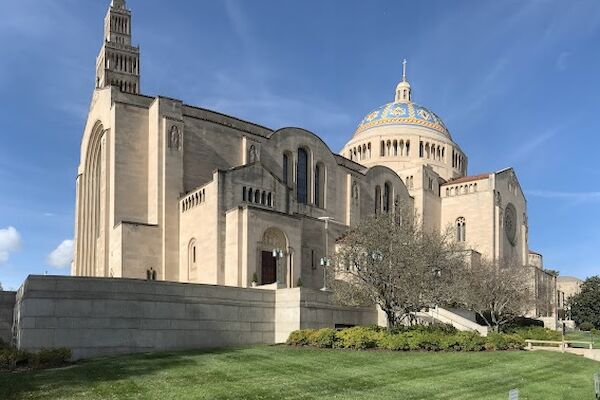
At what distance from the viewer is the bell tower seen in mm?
78750

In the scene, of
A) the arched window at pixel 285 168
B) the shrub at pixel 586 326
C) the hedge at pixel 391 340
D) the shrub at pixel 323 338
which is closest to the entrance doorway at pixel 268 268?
the arched window at pixel 285 168

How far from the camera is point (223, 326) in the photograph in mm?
28391

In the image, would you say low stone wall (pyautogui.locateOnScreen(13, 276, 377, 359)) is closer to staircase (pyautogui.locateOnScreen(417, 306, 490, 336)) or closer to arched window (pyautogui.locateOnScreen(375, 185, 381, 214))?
staircase (pyautogui.locateOnScreen(417, 306, 490, 336))

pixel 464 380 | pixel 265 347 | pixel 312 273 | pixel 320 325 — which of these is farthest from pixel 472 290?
pixel 464 380

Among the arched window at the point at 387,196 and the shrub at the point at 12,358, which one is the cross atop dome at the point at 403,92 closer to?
the arched window at the point at 387,196

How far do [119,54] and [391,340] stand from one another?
211 ft

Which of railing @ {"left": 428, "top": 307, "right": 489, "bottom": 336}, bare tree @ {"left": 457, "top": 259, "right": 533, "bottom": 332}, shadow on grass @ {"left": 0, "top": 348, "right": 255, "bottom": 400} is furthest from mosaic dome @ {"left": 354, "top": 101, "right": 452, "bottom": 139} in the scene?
shadow on grass @ {"left": 0, "top": 348, "right": 255, "bottom": 400}

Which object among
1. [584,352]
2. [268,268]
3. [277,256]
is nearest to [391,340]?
[584,352]

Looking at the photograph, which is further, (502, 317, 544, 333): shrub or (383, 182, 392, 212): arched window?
(383, 182, 392, 212): arched window

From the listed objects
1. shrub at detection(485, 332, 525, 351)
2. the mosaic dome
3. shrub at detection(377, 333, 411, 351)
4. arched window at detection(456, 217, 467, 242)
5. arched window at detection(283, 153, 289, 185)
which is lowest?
shrub at detection(485, 332, 525, 351)

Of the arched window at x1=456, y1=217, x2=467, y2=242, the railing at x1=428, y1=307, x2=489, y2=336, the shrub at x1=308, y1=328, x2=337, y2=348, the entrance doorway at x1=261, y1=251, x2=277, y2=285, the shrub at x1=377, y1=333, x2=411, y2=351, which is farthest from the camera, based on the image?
the arched window at x1=456, y1=217, x2=467, y2=242

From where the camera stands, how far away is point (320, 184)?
183ft

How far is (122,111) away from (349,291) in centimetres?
2410

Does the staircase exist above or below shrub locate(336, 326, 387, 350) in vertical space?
below
